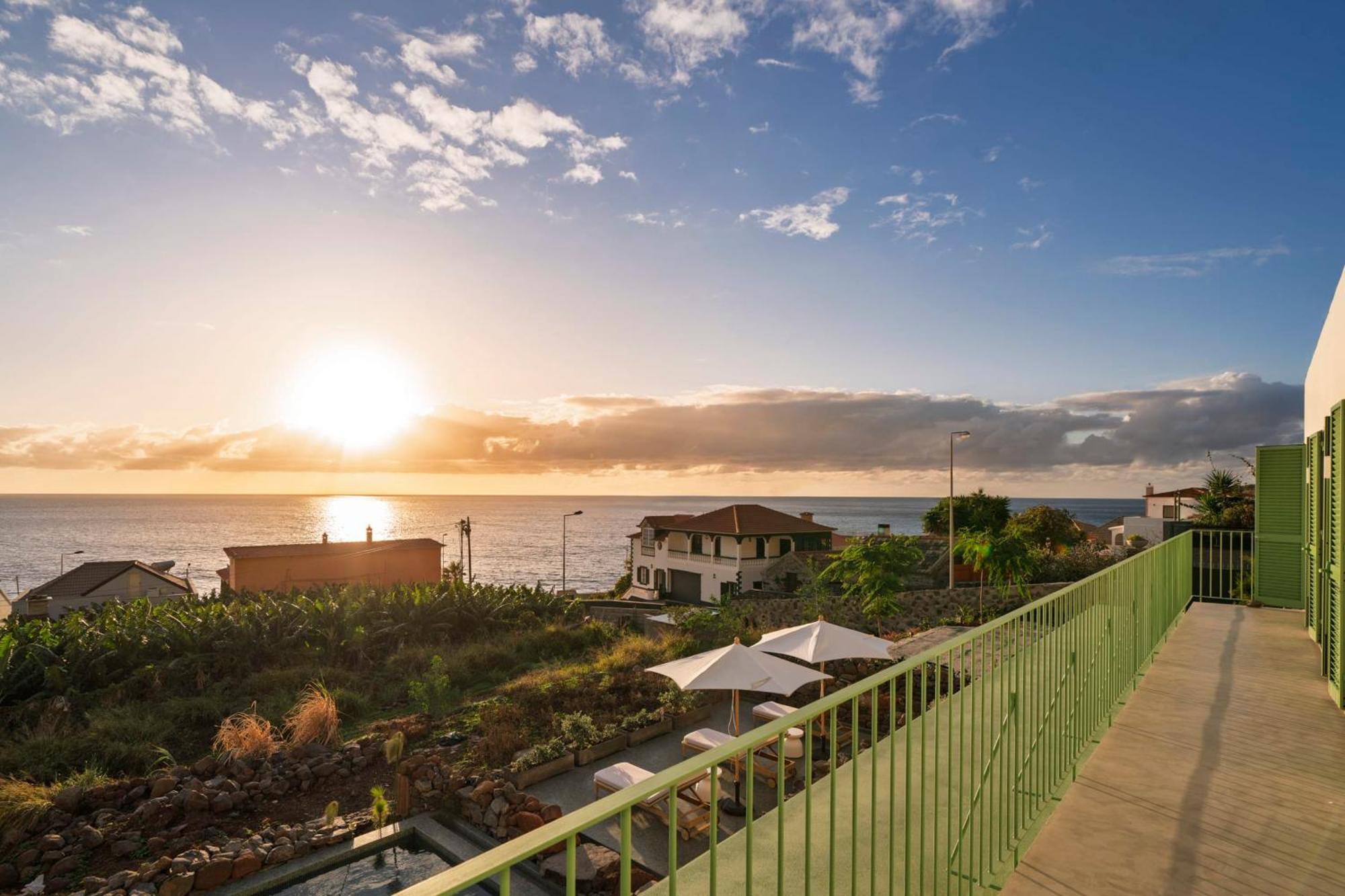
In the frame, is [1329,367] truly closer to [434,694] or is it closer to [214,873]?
[214,873]

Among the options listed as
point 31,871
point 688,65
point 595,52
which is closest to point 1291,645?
point 688,65

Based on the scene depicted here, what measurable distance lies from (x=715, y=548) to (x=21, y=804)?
40.6 m

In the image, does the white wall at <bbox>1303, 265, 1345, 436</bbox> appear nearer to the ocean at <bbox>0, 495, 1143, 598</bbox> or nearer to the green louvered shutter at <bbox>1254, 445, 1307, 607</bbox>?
the green louvered shutter at <bbox>1254, 445, 1307, 607</bbox>

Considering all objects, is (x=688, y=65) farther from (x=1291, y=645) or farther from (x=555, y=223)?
(x=1291, y=645)

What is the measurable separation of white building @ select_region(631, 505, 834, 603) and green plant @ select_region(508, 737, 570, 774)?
3437cm

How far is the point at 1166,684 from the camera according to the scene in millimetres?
6738

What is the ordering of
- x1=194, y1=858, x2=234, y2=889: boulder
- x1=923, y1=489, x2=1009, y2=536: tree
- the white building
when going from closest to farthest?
x1=194, y1=858, x2=234, y2=889: boulder, the white building, x1=923, y1=489, x2=1009, y2=536: tree

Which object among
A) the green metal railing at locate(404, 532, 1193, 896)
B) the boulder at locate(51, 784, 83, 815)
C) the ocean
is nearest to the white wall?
the green metal railing at locate(404, 532, 1193, 896)

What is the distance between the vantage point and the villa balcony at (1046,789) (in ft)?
7.31

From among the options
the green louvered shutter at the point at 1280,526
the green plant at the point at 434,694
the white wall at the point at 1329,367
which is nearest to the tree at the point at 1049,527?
the green louvered shutter at the point at 1280,526

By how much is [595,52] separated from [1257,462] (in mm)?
11903

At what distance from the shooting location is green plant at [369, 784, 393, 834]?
7523mm

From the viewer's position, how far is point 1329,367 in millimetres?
7816

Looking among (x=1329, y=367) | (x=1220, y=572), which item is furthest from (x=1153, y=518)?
(x=1329, y=367)
